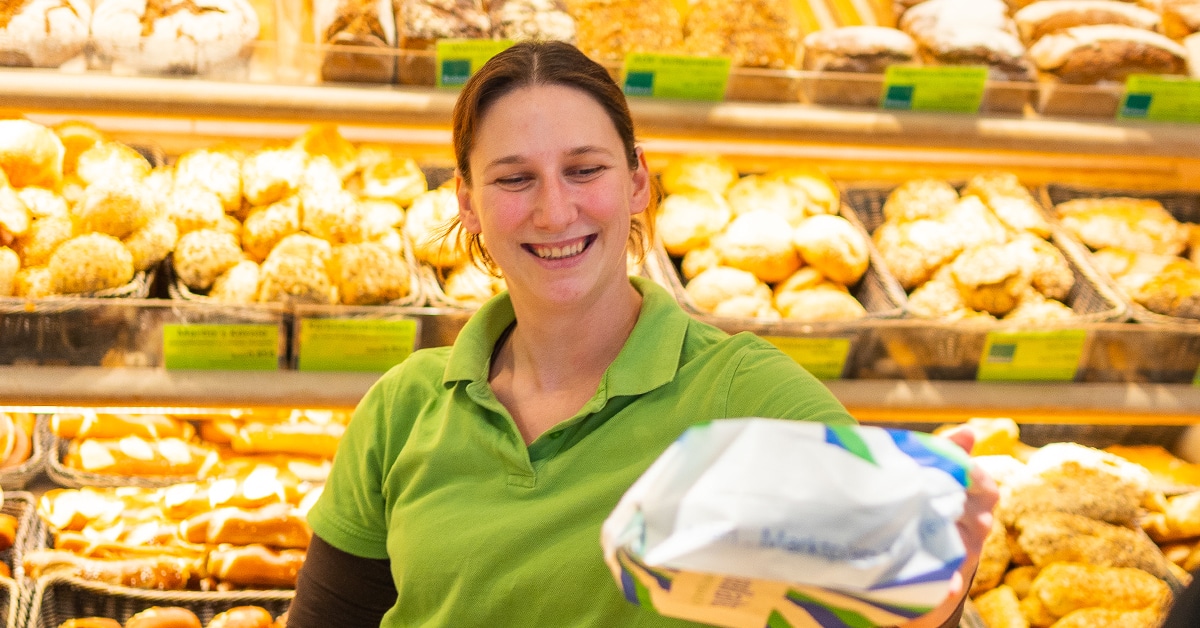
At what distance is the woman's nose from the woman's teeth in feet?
0.12

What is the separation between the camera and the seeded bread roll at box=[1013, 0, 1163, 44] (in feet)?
6.80

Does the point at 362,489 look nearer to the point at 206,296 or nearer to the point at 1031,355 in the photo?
the point at 206,296

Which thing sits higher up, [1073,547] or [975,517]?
[975,517]


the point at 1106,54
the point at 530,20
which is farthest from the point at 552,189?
the point at 1106,54

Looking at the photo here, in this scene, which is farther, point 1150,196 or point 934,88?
point 1150,196

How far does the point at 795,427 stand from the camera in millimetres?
794

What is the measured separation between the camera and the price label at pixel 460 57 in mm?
1724

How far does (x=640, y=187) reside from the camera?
143cm

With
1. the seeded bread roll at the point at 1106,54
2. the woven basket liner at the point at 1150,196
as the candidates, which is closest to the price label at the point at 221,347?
the seeded bread roll at the point at 1106,54

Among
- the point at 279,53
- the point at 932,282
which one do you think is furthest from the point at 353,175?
the point at 932,282

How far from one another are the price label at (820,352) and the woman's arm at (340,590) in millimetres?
765

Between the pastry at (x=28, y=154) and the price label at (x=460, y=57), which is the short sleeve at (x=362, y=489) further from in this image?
the pastry at (x=28, y=154)

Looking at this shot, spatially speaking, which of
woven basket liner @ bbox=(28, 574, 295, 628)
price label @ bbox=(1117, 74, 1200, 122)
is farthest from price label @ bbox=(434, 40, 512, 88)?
price label @ bbox=(1117, 74, 1200, 122)

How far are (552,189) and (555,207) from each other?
0.02 m
